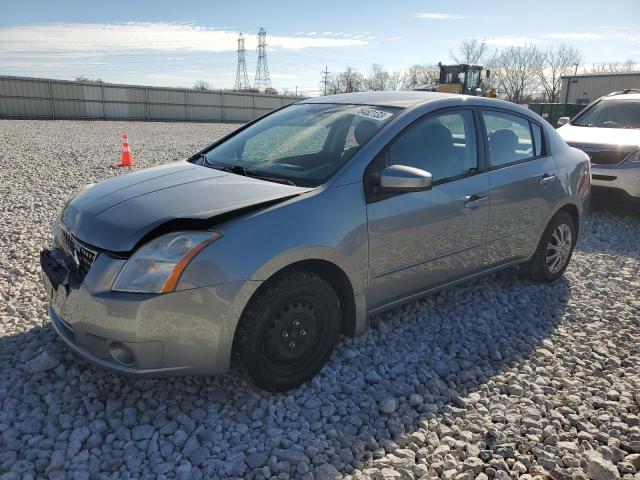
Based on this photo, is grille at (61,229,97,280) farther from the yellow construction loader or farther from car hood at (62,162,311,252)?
the yellow construction loader

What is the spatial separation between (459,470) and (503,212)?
2153mm

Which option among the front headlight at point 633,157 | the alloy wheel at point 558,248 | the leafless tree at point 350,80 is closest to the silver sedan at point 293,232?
the alloy wheel at point 558,248

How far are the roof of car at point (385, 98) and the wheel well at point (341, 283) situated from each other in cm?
138

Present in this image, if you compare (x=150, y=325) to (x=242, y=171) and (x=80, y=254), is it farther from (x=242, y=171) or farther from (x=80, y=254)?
(x=242, y=171)

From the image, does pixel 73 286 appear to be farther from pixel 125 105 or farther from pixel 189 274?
pixel 125 105

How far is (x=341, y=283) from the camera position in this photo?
305 centimetres

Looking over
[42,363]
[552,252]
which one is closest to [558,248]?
[552,252]

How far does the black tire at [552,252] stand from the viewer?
4.56 metres

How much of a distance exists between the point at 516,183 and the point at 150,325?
9.79 feet

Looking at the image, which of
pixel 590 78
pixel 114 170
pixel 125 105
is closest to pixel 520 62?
pixel 590 78

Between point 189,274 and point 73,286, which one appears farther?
point 73,286

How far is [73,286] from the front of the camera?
2.64 m

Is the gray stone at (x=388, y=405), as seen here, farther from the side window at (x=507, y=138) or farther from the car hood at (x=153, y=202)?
the side window at (x=507, y=138)

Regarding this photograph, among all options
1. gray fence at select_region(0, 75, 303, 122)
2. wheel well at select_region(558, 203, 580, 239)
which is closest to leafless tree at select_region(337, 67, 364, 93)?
gray fence at select_region(0, 75, 303, 122)
